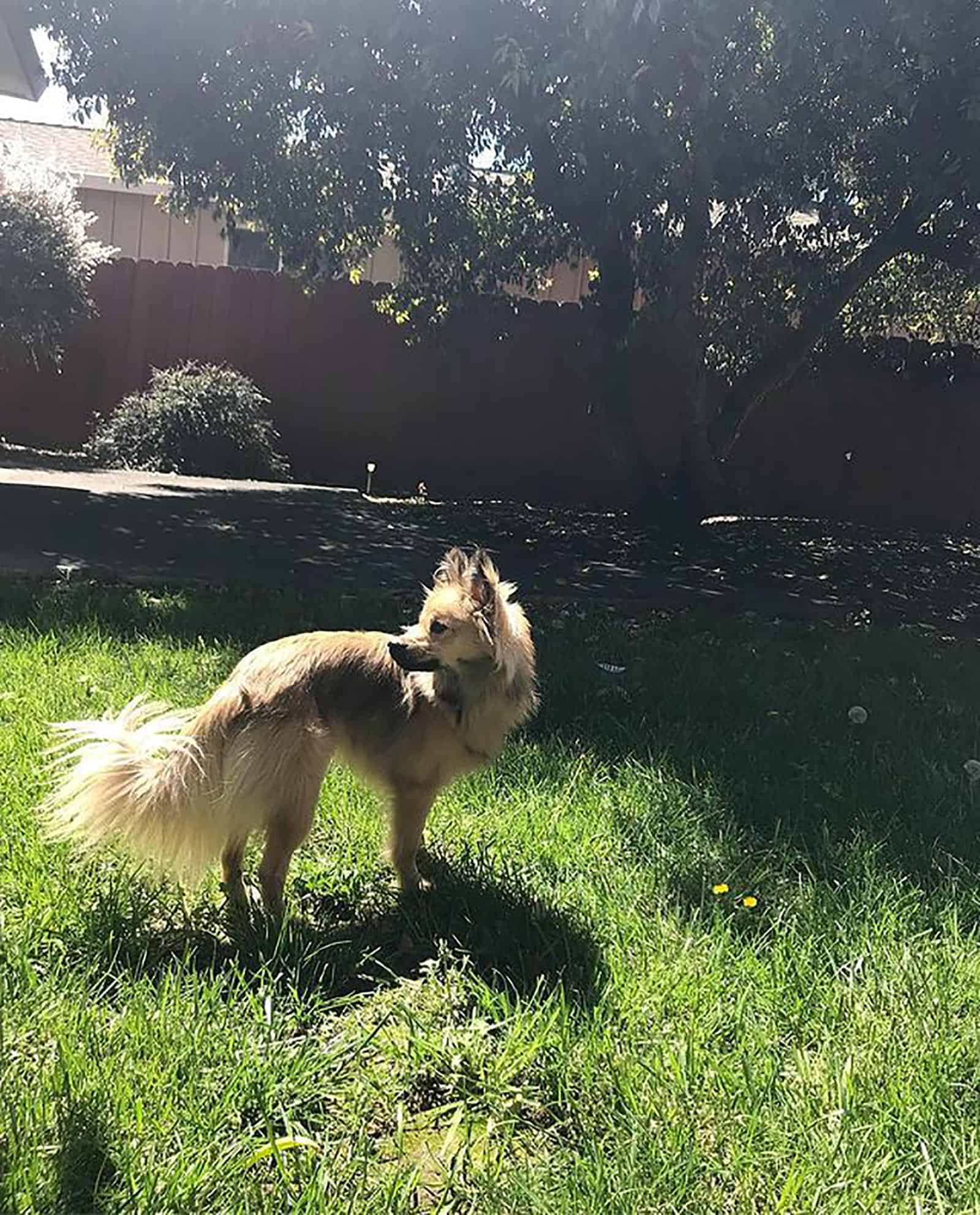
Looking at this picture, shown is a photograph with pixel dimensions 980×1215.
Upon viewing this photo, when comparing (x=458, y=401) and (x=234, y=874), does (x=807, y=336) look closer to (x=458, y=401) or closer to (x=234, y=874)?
(x=458, y=401)

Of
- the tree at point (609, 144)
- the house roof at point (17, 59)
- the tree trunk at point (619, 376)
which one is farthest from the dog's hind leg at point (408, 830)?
the tree trunk at point (619, 376)

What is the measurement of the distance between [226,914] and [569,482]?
39.1 ft

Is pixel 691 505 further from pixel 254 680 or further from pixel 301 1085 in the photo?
pixel 301 1085

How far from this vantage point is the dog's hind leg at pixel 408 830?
9.89 feet

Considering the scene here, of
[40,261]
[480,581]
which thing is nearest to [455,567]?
[480,581]

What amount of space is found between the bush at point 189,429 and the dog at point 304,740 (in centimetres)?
1030

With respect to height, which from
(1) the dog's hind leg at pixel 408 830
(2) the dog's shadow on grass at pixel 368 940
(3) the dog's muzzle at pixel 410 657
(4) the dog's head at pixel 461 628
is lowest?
(2) the dog's shadow on grass at pixel 368 940

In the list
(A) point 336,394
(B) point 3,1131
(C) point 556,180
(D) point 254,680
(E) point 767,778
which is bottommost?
(B) point 3,1131

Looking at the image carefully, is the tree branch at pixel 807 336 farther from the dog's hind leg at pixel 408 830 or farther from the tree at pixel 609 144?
the dog's hind leg at pixel 408 830

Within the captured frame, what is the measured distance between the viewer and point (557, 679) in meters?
5.04

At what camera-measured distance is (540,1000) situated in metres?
2.55

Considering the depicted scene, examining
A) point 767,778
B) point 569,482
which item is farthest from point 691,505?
point 767,778

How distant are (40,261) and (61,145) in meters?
13.0

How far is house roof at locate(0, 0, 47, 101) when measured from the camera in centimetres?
581
